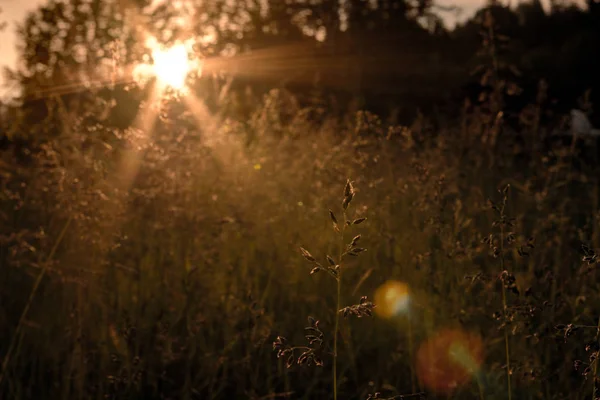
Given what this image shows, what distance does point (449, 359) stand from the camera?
98.7 inches

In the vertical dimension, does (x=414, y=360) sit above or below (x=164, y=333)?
below

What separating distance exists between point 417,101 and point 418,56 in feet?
16.0

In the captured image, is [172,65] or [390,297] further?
[172,65]

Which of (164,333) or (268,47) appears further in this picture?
(268,47)

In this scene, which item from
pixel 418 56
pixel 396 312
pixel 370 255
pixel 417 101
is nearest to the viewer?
pixel 396 312

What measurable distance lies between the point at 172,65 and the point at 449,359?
5.85 ft

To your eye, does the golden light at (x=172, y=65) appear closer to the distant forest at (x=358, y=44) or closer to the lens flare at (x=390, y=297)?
the lens flare at (x=390, y=297)

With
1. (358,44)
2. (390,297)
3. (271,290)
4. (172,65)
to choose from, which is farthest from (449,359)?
(358,44)

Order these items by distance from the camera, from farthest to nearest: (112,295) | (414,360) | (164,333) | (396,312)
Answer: (112,295) < (396,312) < (414,360) < (164,333)

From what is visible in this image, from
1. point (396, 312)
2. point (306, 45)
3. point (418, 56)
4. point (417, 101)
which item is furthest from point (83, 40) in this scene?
point (418, 56)

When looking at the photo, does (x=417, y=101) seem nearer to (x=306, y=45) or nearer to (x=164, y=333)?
(x=306, y=45)

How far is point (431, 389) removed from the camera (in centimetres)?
233

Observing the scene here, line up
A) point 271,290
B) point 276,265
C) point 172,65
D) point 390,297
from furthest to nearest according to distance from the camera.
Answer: point 276,265 → point 271,290 → point 172,65 → point 390,297

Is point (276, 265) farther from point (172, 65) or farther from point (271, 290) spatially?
point (172, 65)
